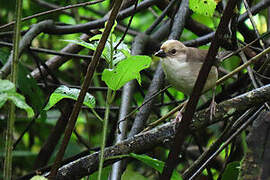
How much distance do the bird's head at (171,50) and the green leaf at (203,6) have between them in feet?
1.54

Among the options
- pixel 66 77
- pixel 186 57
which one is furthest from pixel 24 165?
pixel 186 57

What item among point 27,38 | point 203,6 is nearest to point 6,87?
point 203,6

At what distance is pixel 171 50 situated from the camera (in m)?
2.78

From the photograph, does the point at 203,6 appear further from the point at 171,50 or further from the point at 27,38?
the point at 27,38

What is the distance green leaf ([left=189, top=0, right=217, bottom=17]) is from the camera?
88.1 inches

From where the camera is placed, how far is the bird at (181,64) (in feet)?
8.65

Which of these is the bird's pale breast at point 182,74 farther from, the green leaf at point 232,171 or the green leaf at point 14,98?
the green leaf at point 14,98

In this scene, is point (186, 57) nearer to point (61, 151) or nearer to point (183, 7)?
point (183, 7)

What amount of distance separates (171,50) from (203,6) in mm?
568

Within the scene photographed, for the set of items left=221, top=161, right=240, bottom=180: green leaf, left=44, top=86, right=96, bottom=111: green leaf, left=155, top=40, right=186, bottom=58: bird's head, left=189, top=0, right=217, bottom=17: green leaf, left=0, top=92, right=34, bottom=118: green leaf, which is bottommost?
left=221, top=161, right=240, bottom=180: green leaf

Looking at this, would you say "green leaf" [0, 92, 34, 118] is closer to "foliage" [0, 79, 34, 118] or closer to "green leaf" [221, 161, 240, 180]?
"foliage" [0, 79, 34, 118]

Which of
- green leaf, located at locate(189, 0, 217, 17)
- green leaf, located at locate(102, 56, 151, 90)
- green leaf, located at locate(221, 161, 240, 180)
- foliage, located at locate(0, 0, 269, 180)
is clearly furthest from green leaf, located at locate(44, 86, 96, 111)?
green leaf, located at locate(189, 0, 217, 17)

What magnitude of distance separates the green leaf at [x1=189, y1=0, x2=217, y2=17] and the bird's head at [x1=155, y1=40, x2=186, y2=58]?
0.47 m

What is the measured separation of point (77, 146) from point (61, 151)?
2683mm
